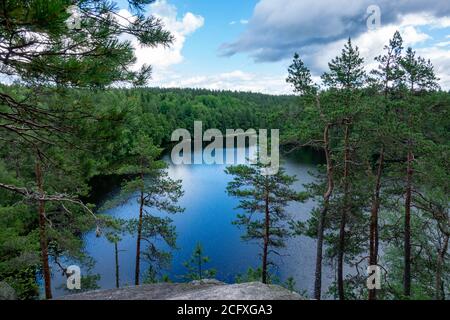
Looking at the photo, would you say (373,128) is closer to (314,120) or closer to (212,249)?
(314,120)

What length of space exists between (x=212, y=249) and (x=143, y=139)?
971cm

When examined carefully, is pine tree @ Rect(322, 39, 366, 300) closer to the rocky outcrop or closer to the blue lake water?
the blue lake water

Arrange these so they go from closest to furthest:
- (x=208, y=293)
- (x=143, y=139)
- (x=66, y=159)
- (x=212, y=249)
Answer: (x=208, y=293) < (x=66, y=159) < (x=143, y=139) < (x=212, y=249)

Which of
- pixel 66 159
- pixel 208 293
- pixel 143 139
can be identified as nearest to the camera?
pixel 208 293

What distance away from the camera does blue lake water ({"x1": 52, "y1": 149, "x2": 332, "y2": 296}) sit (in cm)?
1738

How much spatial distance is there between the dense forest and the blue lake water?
214cm

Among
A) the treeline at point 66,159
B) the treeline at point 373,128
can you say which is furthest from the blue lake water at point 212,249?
the treeline at point 66,159

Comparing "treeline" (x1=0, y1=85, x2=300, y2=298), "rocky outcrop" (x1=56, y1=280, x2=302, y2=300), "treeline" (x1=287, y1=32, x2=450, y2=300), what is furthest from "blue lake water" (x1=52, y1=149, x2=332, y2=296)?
"rocky outcrop" (x1=56, y1=280, x2=302, y2=300)

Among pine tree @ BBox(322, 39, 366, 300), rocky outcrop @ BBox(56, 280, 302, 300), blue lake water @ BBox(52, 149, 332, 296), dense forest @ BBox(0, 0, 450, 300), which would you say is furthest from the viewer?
blue lake water @ BBox(52, 149, 332, 296)

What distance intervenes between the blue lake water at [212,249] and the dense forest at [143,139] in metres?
2.14

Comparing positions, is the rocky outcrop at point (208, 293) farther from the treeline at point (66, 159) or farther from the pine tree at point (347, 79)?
the pine tree at point (347, 79)

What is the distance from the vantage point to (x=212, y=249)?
20391mm

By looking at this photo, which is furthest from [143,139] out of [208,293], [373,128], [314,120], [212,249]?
[212,249]
